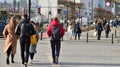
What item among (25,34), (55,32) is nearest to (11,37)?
(25,34)

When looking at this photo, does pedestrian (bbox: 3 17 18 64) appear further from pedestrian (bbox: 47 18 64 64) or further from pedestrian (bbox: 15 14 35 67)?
pedestrian (bbox: 47 18 64 64)

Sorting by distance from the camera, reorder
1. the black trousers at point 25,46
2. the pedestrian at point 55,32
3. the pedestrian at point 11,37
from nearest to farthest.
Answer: the black trousers at point 25,46, the pedestrian at point 55,32, the pedestrian at point 11,37

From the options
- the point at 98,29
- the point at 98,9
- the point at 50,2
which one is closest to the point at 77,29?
the point at 98,29

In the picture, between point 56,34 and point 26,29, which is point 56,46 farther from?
point 26,29

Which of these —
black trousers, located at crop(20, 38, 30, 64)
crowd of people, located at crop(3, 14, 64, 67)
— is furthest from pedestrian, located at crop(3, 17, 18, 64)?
black trousers, located at crop(20, 38, 30, 64)

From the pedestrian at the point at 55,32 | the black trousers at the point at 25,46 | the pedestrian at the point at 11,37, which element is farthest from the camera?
the pedestrian at the point at 11,37

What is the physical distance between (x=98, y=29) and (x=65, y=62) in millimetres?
22752

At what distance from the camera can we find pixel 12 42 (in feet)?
57.8

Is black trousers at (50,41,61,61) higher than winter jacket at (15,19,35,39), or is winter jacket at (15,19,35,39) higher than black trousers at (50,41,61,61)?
winter jacket at (15,19,35,39)

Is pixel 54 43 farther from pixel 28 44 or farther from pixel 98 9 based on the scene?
pixel 98 9

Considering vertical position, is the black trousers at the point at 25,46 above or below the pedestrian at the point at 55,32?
below

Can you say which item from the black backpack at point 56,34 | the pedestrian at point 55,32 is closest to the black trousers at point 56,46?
the pedestrian at point 55,32

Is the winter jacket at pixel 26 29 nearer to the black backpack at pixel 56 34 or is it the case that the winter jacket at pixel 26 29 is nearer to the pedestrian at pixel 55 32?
the pedestrian at pixel 55 32

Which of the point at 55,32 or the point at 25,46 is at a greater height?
the point at 55,32
